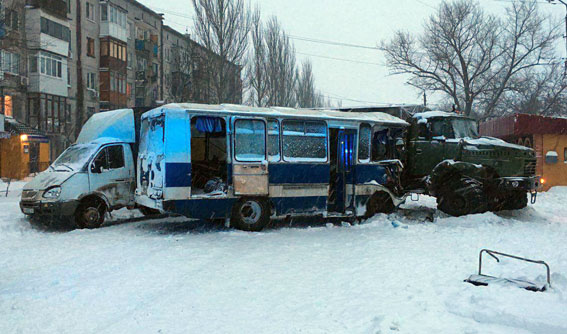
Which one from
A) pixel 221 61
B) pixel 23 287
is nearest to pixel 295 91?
pixel 221 61

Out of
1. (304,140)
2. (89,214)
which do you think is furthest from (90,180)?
(304,140)

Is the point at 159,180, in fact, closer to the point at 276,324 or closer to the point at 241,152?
the point at 241,152

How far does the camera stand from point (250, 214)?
432 inches

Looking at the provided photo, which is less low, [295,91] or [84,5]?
[84,5]

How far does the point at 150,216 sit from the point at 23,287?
22.4 ft

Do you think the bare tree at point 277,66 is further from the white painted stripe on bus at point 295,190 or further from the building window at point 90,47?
the white painted stripe on bus at point 295,190

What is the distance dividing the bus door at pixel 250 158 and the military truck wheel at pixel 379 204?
3.21 m

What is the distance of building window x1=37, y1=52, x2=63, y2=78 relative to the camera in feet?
107

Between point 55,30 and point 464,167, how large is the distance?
31.9 meters

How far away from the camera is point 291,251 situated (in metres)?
8.61

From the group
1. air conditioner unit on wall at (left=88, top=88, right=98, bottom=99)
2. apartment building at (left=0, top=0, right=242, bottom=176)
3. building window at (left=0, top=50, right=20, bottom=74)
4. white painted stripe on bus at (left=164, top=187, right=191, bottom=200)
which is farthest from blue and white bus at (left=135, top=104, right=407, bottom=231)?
air conditioner unit on wall at (left=88, top=88, right=98, bottom=99)

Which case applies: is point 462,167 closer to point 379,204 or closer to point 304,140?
point 379,204

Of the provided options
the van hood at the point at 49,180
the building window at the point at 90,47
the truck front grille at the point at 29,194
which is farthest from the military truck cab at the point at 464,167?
the building window at the point at 90,47

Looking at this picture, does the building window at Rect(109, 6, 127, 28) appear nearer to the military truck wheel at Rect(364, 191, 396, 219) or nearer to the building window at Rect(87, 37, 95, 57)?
the building window at Rect(87, 37, 95, 57)
